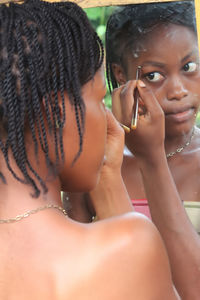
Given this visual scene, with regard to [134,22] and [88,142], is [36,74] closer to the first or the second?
[88,142]

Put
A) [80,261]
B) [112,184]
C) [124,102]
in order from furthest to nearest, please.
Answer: [124,102] → [112,184] → [80,261]

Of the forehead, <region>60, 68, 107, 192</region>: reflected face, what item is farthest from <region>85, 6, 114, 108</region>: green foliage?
<region>60, 68, 107, 192</region>: reflected face

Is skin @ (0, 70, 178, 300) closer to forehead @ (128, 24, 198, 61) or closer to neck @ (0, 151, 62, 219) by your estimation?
neck @ (0, 151, 62, 219)

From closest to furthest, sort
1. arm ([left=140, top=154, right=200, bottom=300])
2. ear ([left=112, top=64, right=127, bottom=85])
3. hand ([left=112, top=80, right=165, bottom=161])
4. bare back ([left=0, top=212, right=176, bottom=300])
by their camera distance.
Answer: bare back ([left=0, top=212, right=176, bottom=300]) < arm ([left=140, top=154, right=200, bottom=300]) < hand ([left=112, top=80, right=165, bottom=161]) < ear ([left=112, top=64, right=127, bottom=85])

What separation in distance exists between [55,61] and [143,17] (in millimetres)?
469

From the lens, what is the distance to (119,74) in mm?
1065

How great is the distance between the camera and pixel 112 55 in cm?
108

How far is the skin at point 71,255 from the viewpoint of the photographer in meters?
0.60

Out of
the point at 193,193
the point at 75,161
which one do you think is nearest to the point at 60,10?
the point at 75,161

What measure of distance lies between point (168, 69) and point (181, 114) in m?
0.10

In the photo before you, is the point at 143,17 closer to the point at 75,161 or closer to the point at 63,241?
the point at 75,161

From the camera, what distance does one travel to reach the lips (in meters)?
1.04

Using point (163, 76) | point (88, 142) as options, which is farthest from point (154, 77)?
point (88, 142)

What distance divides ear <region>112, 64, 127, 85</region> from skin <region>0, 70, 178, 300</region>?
1.40 feet
